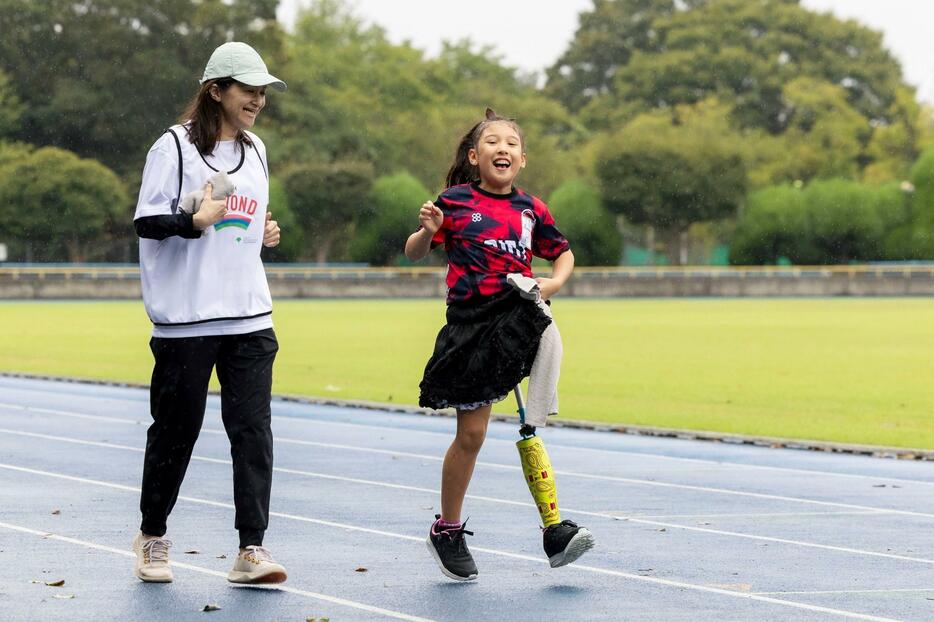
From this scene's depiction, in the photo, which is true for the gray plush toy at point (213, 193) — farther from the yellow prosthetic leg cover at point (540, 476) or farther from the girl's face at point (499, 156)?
the yellow prosthetic leg cover at point (540, 476)

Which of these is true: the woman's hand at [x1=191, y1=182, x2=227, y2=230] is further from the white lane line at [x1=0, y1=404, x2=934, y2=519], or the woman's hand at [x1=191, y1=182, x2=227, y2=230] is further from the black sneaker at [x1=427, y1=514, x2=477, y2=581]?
the white lane line at [x1=0, y1=404, x2=934, y2=519]

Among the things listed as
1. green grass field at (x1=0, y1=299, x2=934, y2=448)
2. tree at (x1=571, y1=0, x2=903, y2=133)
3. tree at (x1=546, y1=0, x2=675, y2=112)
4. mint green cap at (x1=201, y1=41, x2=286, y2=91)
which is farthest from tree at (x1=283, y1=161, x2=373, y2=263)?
mint green cap at (x1=201, y1=41, x2=286, y2=91)

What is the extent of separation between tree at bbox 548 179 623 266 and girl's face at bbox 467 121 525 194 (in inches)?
2764

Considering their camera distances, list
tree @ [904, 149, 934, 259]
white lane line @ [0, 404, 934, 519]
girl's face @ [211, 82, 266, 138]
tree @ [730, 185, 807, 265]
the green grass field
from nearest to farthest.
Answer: girl's face @ [211, 82, 266, 138], white lane line @ [0, 404, 934, 519], the green grass field, tree @ [730, 185, 807, 265], tree @ [904, 149, 934, 259]

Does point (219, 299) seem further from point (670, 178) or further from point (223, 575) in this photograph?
point (670, 178)

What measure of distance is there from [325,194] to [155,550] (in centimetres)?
7089

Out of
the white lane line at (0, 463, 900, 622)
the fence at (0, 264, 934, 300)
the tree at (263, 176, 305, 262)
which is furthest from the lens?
the tree at (263, 176, 305, 262)

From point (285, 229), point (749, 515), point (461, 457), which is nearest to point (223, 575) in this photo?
point (461, 457)

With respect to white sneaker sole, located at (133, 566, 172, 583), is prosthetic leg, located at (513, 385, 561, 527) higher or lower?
higher

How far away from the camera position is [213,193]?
20.7ft

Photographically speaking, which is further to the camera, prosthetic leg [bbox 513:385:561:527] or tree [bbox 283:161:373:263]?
tree [bbox 283:161:373:263]

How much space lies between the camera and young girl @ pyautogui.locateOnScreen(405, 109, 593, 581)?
6.61 meters

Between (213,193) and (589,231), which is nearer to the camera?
(213,193)

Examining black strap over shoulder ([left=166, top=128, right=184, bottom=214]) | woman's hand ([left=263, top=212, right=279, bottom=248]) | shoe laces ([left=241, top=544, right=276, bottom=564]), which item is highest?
black strap over shoulder ([left=166, top=128, right=184, bottom=214])
